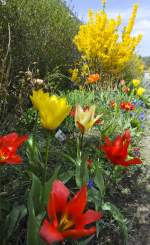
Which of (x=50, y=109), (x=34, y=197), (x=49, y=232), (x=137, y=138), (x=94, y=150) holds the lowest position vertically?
(x=137, y=138)

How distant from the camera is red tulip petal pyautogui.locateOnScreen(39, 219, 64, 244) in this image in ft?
3.39

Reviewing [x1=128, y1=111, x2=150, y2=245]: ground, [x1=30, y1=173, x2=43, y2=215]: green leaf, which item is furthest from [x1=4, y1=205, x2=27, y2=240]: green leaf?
[x1=128, y1=111, x2=150, y2=245]: ground

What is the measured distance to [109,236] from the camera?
2691 millimetres

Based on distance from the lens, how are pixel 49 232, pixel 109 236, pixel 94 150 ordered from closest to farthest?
pixel 49 232 < pixel 109 236 < pixel 94 150

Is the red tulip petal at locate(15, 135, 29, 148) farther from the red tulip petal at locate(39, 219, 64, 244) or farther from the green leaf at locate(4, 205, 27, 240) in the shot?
the red tulip petal at locate(39, 219, 64, 244)

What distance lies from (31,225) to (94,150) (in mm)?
2407

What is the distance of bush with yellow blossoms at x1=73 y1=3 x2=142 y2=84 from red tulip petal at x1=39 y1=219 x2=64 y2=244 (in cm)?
697

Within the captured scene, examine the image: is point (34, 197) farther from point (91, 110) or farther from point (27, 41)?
point (27, 41)

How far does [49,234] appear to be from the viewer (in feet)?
3.43

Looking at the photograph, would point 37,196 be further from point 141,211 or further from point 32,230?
point 141,211

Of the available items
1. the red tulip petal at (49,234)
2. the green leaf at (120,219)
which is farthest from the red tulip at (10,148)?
the green leaf at (120,219)

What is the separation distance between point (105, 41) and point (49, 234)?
7.49 m

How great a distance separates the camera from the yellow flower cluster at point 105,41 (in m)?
8.10

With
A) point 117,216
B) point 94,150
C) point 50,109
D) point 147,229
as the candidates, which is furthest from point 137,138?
point 50,109
